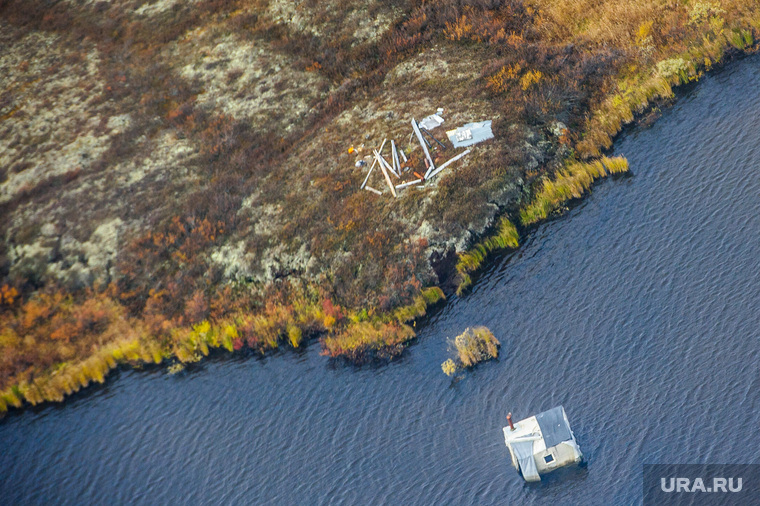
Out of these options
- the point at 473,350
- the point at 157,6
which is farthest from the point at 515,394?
the point at 157,6

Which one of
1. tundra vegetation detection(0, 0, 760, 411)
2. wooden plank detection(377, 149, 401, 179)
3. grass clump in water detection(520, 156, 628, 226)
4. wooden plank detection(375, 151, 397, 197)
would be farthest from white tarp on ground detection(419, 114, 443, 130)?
grass clump in water detection(520, 156, 628, 226)

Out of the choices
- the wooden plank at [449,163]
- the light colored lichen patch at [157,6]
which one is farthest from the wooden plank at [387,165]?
the light colored lichen patch at [157,6]

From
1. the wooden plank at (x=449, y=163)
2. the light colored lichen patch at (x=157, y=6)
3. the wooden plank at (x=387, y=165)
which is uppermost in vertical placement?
the light colored lichen patch at (x=157, y=6)

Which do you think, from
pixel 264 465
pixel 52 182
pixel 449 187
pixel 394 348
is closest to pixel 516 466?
pixel 394 348

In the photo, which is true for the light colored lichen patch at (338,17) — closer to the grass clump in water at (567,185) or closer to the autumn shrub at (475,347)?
the grass clump in water at (567,185)

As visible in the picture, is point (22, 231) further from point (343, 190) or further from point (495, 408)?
point (495, 408)
